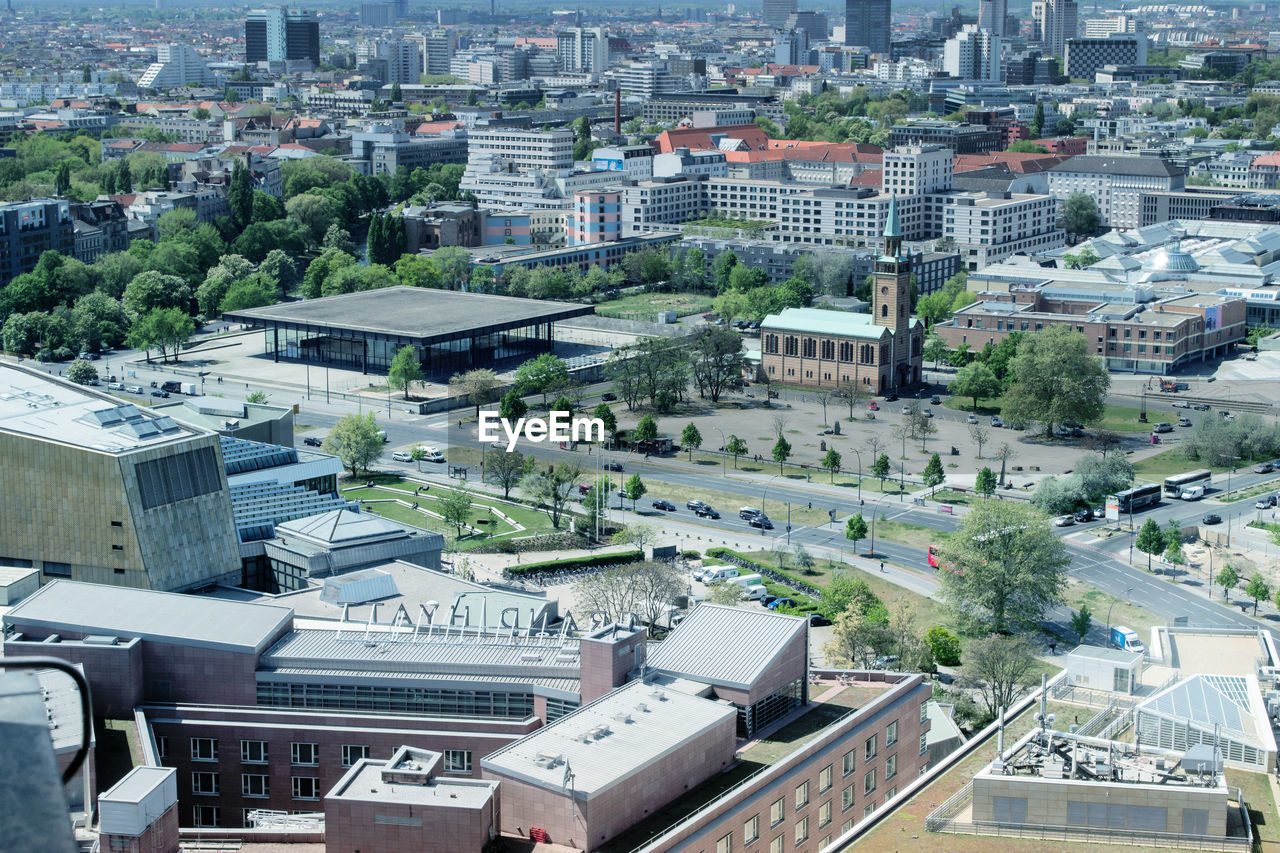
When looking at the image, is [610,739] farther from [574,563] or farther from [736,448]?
[736,448]

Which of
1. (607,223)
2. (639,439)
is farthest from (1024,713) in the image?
(607,223)

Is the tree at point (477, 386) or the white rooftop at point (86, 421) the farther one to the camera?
the tree at point (477, 386)

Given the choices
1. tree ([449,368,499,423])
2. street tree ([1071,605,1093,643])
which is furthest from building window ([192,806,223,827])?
tree ([449,368,499,423])

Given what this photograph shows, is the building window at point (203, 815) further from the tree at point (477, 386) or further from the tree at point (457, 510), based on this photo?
the tree at point (477, 386)

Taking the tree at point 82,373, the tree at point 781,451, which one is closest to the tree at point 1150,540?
the tree at point 781,451

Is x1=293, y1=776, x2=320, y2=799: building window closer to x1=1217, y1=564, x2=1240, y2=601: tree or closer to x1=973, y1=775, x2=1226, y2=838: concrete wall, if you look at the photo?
x1=973, y1=775, x2=1226, y2=838: concrete wall

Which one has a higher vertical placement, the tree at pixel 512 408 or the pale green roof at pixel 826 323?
the pale green roof at pixel 826 323
